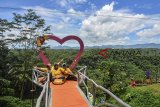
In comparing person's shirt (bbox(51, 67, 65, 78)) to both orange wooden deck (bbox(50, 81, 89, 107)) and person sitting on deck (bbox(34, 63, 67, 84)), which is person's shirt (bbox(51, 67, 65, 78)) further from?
orange wooden deck (bbox(50, 81, 89, 107))

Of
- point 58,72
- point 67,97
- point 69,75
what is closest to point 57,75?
point 58,72

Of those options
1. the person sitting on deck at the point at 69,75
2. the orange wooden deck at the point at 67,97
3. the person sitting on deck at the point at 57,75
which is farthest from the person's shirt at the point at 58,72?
the orange wooden deck at the point at 67,97

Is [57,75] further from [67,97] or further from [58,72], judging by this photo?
[67,97]

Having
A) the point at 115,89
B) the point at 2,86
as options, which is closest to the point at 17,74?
the point at 2,86

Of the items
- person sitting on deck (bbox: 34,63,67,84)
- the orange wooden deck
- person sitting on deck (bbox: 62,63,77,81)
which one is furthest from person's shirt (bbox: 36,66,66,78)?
the orange wooden deck

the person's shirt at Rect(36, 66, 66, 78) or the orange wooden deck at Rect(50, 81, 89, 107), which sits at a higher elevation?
the person's shirt at Rect(36, 66, 66, 78)

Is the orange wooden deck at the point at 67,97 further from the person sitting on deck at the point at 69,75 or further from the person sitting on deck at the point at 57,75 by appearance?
the person sitting on deck at the point at 69,75

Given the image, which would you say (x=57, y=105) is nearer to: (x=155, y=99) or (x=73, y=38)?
(x=73, y=38)

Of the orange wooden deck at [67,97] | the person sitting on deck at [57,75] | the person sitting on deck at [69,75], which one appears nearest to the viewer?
the orange wooden deck at [67,97]
